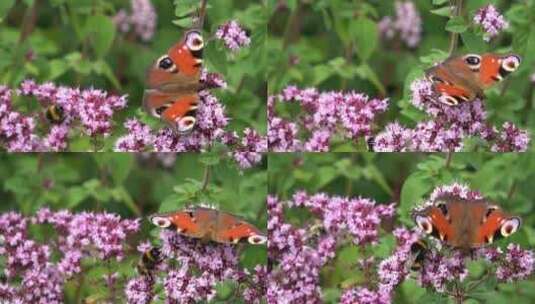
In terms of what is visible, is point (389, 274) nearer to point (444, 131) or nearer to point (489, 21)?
point (444, 131)

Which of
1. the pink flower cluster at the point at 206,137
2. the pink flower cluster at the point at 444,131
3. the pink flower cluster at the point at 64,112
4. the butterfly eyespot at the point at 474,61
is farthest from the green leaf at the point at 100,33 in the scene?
the butterfly eyespot at the point at 474,61

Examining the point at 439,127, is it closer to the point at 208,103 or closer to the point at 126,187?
the point at 208,103

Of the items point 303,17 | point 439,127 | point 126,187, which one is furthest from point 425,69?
point 126,187

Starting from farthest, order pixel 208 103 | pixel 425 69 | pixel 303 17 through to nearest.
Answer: pixel 303 17 → pixel 425 69 → pixel 208 103

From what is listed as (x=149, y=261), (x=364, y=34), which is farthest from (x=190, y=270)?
(x=364, y=34)

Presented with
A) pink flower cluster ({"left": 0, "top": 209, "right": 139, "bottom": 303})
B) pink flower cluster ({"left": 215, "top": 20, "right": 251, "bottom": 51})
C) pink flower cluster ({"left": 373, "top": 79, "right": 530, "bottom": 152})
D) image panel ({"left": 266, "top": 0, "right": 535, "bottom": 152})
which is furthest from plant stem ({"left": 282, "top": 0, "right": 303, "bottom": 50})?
pink flower cluster ({"left": 0, "top": 209, "right": 139, "bottom": 303})

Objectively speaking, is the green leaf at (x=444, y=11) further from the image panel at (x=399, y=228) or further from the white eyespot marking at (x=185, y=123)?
the white eyespot marking at (x=185, y=123)
